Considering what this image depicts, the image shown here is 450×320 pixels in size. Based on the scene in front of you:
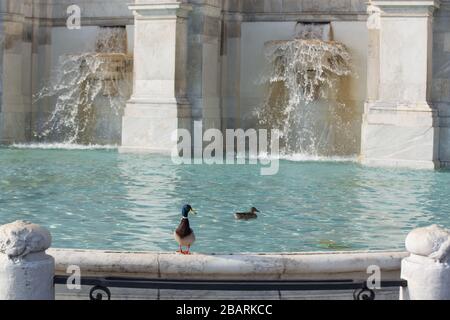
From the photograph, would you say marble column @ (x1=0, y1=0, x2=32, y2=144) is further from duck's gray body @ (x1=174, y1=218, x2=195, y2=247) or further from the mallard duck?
duck's gray body @ (x1=174, y1=218, x2=195, y2=247)

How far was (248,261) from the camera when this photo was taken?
20.0 feet

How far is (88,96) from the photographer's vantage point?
→ 1916 centimetres

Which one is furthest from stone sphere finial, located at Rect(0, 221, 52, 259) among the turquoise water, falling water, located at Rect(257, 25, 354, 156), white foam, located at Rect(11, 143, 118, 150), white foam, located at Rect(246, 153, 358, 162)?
white foam, located at Rect(11, 143, 118, 150)

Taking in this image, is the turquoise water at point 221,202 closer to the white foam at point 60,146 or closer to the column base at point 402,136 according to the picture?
the column base at point 402,136

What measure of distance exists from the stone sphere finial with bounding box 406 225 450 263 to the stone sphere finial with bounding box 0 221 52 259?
2.13 meters

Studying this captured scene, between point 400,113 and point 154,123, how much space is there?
13.7ft

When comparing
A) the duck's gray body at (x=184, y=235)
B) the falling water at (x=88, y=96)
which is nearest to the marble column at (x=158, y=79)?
the falling water at (x=88, y=96)

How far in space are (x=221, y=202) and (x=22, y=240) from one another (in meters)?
5.10

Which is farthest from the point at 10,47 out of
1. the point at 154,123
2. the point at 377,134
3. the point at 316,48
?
the point at 377,134

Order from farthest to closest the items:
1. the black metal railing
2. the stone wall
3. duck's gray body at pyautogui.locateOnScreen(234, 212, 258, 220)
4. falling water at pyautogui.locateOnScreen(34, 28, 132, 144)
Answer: falling water at pyautogui.locateOnScreen(34, 28, 132, 144)
the stone wall
duck's gray body at pyautogui.locateOnScreen(234, 212, 258, 220)
the black metal railing

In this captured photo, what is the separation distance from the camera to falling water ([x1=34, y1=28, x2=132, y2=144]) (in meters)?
18.7

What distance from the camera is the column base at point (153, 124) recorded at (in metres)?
16.5

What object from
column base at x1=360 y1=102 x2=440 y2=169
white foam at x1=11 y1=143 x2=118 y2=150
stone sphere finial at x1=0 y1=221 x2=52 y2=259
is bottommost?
stone sphere finial at x1=0 y1=221 x2=52 y2=259

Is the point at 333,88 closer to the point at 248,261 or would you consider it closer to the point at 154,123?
the point at 154,123
